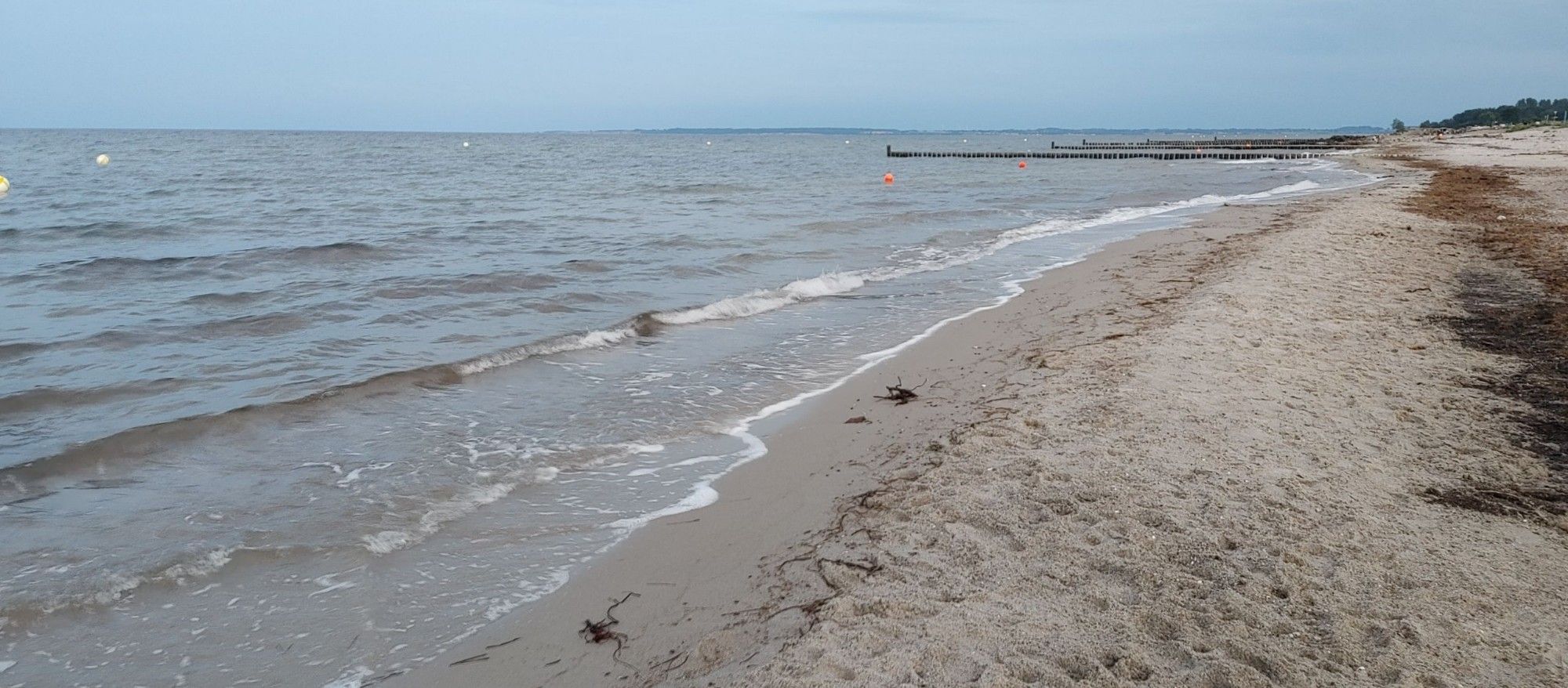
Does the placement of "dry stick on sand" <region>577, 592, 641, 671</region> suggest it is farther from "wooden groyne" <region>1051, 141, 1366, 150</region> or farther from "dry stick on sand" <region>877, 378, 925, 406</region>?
"wooden groyne" <region>1051, 141, 1366, 150</region>

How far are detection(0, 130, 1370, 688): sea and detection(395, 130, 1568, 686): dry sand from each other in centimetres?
53

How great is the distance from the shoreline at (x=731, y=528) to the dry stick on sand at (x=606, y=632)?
0.08ft

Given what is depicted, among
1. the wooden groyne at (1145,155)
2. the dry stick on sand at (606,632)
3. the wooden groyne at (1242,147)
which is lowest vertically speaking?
the dry stick on sand at (606,632)

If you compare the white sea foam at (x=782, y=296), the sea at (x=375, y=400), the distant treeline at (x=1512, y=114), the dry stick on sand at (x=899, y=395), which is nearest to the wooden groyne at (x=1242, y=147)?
the distant treeline at (x=1512, y=114)

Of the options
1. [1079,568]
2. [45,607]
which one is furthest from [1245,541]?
[45,607]

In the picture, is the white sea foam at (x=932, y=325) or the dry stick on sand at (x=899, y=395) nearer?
the white sea foam at (x=932, y=325)

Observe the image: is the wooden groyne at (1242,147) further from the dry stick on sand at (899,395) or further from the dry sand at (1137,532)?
the dry stick on sand at (899,395)

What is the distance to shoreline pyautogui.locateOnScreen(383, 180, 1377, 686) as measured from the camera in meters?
3.25

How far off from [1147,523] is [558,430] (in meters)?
3.67

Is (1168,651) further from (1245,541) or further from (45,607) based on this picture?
(45,607)

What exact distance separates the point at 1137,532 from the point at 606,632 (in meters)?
2.11

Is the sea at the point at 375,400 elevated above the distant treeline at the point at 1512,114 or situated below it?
below

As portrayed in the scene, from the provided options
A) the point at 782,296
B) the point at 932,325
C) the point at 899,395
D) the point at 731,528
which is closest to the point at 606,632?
the point at 731,528

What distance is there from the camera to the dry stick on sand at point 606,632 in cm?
327
